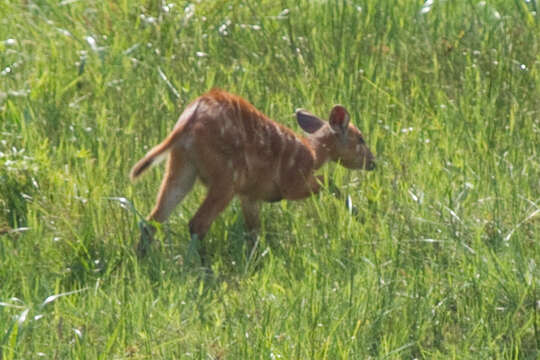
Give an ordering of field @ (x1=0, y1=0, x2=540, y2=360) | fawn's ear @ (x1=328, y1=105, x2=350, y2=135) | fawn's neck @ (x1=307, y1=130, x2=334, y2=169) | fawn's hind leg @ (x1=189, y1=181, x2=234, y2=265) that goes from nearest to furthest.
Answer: field @ (x1=0, y1=0, x2=540, y2=360)
fawn's hind leg @ (x1=189, y1=181, x2=234, y2=265)
fawn's ear @ (x1=328, y1=105, x2=350, y2=135)
fawn's neck @ (x1=307, y1=130, x2=334, y2=169)

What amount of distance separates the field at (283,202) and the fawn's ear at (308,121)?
18 cm

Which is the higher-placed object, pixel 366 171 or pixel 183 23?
pixel 183 23

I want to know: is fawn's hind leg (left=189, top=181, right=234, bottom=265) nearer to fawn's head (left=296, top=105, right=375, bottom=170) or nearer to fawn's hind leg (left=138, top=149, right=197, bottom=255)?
fawn's hind leg (left=138, top=149, right=197, bottom=255)

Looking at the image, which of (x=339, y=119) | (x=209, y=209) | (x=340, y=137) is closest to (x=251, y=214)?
(x=209, y=209)

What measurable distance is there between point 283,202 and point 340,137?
1001 mm

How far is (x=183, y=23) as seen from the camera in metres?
7.52

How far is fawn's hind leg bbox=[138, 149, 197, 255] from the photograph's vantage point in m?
5.75

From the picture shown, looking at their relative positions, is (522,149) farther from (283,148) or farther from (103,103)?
(103,103)

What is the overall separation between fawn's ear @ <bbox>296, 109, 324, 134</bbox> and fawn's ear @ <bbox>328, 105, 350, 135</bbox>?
12 cm

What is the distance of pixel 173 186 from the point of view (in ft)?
19.0

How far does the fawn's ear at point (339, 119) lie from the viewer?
654cm

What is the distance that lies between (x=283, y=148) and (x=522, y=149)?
128cm

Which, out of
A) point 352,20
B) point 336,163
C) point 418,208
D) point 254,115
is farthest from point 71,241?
point 352,20

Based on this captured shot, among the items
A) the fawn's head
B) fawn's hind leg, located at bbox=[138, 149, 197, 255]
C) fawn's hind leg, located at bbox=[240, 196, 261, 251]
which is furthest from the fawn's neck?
fawn's hind leg, located at bbox=[138, 149, 197, 255]
